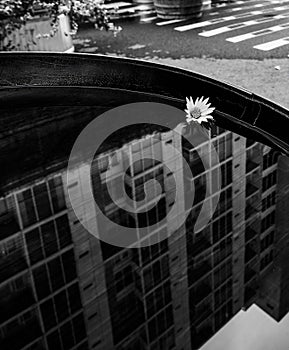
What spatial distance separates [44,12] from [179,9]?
3187 millimetres

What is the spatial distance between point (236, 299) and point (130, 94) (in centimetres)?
125

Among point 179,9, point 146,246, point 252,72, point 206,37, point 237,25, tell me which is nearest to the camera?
point 146,246

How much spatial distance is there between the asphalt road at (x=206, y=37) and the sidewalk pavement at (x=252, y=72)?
251 mm

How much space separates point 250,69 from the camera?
485 centimetres

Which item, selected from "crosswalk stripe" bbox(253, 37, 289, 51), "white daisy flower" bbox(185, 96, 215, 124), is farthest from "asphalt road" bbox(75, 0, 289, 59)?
"white daisy flower" bbox(185, 96, 215, 124)

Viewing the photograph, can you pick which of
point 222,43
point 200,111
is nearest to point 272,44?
point 222,43

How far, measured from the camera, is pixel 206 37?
644cm

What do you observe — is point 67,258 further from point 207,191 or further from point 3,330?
point 207,191

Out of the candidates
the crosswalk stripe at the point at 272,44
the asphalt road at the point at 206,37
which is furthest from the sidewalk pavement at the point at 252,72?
the crosswalk stripe at the point at 272,44

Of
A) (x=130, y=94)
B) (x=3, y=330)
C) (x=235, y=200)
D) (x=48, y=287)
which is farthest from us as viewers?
(x=130, y=94)

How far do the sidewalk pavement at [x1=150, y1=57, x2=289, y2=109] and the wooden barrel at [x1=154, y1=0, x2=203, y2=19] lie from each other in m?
2.49

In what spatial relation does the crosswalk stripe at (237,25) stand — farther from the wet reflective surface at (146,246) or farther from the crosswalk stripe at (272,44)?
the wet reflective surface at (146,246)

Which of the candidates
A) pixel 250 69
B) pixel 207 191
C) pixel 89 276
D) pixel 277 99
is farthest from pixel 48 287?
pixel 250 69

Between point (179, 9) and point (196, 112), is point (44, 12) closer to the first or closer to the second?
point (179, 9)
